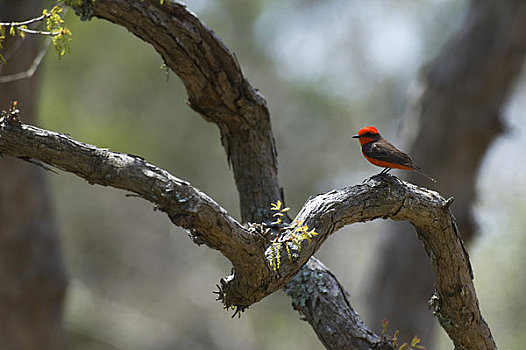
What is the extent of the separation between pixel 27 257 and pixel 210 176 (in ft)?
25.7

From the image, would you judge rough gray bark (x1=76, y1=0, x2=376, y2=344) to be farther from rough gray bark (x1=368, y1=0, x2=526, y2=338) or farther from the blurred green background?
the blurred green background

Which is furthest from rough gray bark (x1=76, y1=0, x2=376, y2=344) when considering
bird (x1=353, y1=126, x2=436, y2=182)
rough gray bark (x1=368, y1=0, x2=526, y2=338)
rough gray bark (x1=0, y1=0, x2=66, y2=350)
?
rough gray bark (x1=368, y1=0, x2=526, y2=338)

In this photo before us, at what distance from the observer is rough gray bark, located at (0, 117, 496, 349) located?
1566 mm

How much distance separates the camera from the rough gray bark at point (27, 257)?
15.7 ft

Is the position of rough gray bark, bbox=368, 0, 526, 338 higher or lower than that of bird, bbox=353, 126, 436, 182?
higher

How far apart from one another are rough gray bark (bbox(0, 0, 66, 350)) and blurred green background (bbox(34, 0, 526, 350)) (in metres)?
6.21

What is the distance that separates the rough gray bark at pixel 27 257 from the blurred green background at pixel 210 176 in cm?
621

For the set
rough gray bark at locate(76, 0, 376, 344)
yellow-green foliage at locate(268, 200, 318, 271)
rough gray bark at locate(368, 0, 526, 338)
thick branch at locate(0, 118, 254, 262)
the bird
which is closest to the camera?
thick branch at locate(0, 118, 254, 262)

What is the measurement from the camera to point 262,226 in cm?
173

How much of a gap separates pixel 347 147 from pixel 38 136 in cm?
1277

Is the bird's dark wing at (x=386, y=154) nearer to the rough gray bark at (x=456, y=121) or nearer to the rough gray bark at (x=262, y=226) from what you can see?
the rough gray bark at (x=262, y=226)

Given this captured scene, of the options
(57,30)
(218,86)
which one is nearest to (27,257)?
(218,86)

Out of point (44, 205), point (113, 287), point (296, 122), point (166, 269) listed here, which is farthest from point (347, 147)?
point (44, 205)

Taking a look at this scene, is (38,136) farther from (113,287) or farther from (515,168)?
(515,168)
